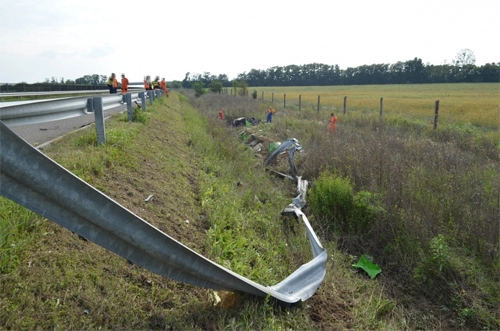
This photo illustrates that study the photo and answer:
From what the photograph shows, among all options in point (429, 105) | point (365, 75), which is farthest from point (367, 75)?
point (429, 105)

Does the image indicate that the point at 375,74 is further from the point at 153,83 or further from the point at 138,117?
the point at 138,117

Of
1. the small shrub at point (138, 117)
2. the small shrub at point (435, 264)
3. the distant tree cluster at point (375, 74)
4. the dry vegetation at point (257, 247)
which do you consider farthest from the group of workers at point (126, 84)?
the distant tree cluster at point (375, 74)

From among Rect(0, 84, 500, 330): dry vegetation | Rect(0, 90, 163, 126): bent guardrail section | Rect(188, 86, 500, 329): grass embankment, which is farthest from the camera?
Rect(188, 86, 500, 329): grass embankment

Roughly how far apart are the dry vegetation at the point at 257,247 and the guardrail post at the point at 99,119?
229mm

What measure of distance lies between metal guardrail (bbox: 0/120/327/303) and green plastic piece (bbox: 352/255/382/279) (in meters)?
2.54

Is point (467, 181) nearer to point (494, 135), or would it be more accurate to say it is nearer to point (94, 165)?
point (94, 165)

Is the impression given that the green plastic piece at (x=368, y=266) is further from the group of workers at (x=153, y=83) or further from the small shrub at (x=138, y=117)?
the group of workers at (x=153, y=83)

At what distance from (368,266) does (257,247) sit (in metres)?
1.67

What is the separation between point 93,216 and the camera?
2104 mm

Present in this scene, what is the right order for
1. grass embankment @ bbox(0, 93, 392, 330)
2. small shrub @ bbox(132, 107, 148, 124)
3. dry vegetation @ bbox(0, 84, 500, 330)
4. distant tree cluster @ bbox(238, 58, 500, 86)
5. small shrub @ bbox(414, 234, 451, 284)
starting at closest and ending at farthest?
grass embankment @ bbox(0, 93, 392, 330) → dry vegetation @ bbox(0, 84, 500, 330) → small shrub @ bbox(414, 234, 451, 284) → small shrub @ bbox(132, 107, 148, 124) → distant tree cluster @ bbox(238, 58, 500, 86)

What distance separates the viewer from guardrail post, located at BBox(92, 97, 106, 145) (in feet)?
17.1

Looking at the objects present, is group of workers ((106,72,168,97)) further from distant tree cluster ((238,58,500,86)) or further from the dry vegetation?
distant tree cluster ((238,58,500,86))

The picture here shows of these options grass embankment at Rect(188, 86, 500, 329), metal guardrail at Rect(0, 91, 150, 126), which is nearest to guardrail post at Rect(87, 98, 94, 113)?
metal guardrail at Rect(0, 91, 150, 126)

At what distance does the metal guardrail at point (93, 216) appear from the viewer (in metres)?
1.84
